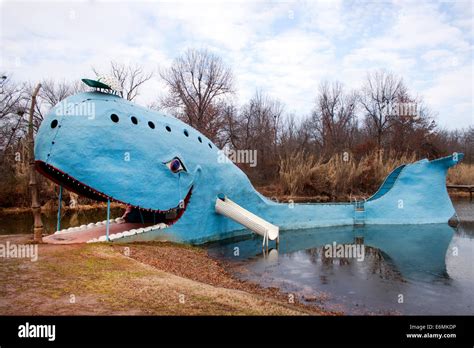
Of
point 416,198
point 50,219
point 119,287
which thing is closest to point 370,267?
point 119,287

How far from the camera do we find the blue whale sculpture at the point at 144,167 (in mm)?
10422

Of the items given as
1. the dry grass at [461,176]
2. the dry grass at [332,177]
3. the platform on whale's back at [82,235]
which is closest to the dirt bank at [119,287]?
the platform on whale's back at [82,235]

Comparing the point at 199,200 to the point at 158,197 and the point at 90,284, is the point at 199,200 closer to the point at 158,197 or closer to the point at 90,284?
the point at 158,197

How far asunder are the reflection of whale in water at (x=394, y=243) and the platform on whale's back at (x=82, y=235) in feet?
10.3

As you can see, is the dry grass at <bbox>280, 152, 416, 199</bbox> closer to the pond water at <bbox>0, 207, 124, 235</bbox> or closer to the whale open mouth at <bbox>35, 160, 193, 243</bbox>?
the pond water at <bbox>0, 207, 124, 235</bbox>

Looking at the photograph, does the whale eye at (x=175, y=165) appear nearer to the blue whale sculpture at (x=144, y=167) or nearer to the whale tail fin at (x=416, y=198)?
the blue whale sculpture at (x=144, y=167)

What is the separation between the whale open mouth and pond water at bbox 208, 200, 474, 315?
203cm

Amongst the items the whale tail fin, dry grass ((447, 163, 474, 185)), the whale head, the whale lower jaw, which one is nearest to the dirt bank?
the whale lower jaw

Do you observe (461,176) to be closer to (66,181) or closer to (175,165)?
→ (175,165)

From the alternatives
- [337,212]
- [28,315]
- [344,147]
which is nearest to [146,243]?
[28,315]

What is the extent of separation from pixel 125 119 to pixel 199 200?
3.75 metres

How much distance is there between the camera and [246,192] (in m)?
16.0

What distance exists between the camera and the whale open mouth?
10.6 metres
